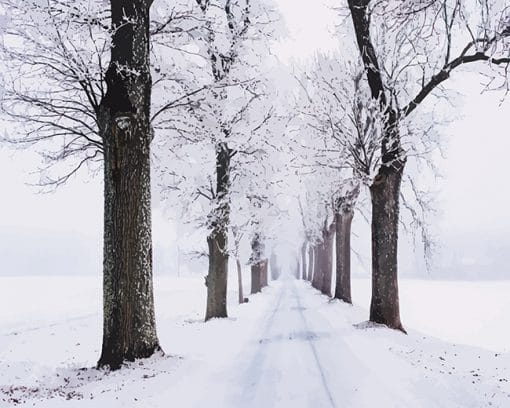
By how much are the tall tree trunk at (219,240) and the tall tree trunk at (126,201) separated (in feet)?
25.4

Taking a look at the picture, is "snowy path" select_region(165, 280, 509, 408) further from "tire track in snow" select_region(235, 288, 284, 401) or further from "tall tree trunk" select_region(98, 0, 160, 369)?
"tall tree trunk" select_region(98, 0, 160, 369)

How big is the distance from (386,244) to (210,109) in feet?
19.0

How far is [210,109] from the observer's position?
482 inches

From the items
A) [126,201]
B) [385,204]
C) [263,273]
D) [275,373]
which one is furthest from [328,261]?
[126,201]

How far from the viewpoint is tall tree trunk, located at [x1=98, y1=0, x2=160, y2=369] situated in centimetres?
753

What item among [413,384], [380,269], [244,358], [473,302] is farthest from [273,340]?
[473,302]

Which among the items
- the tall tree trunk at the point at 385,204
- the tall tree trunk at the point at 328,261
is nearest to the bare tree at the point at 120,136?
the tall tree trunk at the point at 385,204

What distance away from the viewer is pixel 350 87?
1819 cm

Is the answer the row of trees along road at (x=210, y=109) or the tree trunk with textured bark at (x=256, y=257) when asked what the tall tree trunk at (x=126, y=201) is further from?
the tree trunk with textured bark at (x=256, y=257)

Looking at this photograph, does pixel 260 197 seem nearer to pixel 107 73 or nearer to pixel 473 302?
pixel 107 73

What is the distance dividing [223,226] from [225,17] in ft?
21.7

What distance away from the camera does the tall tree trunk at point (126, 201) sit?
7531mm

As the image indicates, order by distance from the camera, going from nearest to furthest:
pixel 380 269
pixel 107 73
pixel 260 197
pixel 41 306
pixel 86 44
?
1. pixel 107 73
2. pixel 86 44
3. pixel 380 269
4. pixel 260 197
5. pixel 41 306

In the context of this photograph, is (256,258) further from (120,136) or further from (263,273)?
(120,136)
